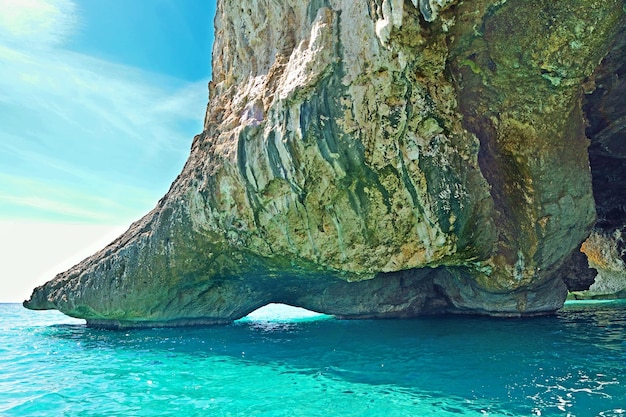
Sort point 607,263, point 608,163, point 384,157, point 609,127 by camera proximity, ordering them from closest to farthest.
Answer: point 384,157 < point 609,127 < point 608,163 < point 607,263

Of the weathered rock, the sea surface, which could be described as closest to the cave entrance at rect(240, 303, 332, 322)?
the sea surface

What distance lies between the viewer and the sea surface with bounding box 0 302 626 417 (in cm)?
687

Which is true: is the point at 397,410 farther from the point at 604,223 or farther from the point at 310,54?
the point at 604,223

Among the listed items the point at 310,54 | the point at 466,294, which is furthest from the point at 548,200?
the point at 310,54

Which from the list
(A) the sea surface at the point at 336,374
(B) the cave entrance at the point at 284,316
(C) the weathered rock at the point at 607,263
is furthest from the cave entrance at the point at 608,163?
(B) the cave entrance at the point at 284,316

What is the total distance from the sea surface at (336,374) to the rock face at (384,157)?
9.15 ft

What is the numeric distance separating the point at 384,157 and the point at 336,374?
6202 millimetres

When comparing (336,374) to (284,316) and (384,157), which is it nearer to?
(384,157)

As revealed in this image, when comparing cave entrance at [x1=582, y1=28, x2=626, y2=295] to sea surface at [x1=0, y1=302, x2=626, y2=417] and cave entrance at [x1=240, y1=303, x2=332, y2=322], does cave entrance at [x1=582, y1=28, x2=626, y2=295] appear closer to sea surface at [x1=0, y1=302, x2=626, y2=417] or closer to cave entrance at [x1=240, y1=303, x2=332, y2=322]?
sea surface at [x1=0, y1=302, x2=626, y2=417]

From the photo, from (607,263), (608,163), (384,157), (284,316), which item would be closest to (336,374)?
(384,157)

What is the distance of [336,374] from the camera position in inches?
354

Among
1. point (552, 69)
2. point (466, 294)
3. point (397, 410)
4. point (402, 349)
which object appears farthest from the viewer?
point (466, 294)

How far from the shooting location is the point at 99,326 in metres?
19.8

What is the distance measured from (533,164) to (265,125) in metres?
8.54
